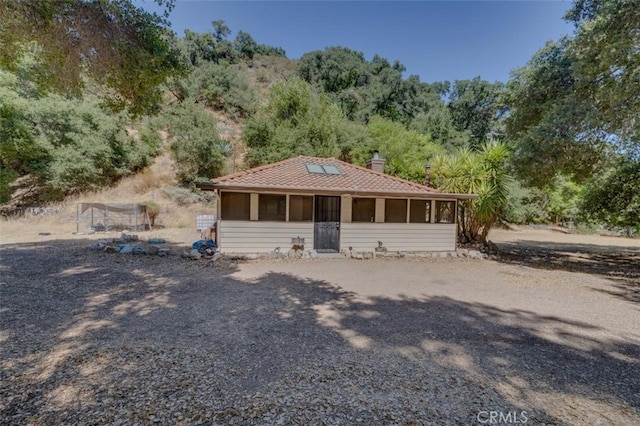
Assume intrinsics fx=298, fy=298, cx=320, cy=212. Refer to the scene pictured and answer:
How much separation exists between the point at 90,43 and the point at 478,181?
12.2 metres

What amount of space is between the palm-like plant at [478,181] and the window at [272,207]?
23.1 ft

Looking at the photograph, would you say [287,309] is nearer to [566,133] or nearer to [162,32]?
[162,32]

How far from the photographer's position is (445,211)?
11336 millimetres

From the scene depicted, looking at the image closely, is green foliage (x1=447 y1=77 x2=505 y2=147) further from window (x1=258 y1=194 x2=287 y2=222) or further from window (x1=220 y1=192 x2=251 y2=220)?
window (x1=220 y1=192 x2=251 y2=220)

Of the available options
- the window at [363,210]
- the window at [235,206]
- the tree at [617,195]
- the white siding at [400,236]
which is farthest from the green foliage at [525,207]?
the window at [235,206]

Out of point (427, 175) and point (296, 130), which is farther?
point (296, 130)

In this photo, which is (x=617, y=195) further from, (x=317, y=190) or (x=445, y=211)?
(x=317, y=190)

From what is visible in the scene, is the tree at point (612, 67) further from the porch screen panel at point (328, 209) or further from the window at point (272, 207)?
the window at point (272, 207)

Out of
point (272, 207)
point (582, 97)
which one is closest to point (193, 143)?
point (272, 207)

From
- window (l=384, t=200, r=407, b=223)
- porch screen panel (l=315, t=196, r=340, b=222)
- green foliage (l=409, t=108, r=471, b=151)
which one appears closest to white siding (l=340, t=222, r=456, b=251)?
window (l=384, t=200, r=407, b=223)

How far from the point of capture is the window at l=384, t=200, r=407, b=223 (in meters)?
10.6

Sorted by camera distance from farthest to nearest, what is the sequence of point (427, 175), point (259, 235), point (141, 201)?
point (141, 201) < point (427, 175) < point (259, 235)

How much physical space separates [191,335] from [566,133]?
9.90m

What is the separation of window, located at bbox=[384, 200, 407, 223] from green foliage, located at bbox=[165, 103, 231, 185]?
15.7m
